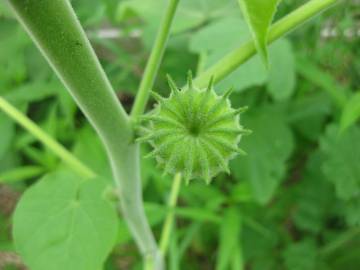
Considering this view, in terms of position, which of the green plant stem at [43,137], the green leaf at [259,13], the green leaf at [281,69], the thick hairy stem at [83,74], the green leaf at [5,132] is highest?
the green leaf at [5,132]

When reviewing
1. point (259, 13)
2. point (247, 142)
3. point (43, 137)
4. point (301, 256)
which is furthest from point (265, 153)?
point (259, 13)

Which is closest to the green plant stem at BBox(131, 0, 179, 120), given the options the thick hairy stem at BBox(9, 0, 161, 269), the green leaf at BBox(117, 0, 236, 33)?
the thick hairy stem at BBox(9, 0, 161, 269)

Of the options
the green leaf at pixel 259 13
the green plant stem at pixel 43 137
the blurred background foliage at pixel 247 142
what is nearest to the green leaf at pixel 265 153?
the blurred background foliage at pixel 247 142

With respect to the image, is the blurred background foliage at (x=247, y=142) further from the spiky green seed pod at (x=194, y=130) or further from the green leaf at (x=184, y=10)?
the spiky green seed pod at (x=194, y=130)

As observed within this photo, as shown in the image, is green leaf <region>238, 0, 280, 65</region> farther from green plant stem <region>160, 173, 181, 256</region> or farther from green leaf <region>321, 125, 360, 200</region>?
green leaf <region>321, 125, 360, 200</region>

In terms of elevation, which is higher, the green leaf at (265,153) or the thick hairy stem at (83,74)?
the green leaf at (265,153)

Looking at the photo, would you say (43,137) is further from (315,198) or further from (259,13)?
(315,198)

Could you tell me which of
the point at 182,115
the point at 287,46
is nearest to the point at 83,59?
the point at 182,115

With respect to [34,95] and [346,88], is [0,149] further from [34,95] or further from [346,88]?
[346,88]
